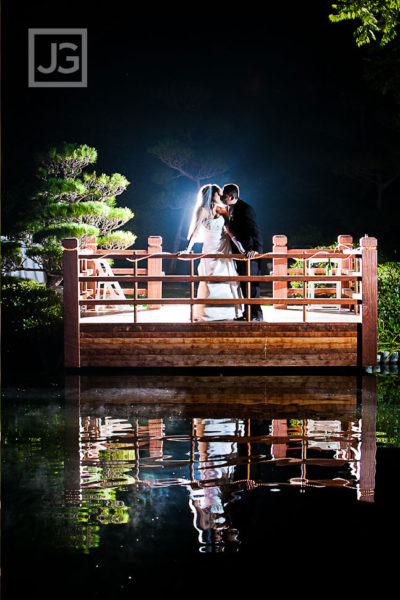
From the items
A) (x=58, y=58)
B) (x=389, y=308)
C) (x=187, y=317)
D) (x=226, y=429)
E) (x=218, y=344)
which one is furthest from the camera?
(x=58, y=58)

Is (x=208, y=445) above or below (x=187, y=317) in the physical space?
below

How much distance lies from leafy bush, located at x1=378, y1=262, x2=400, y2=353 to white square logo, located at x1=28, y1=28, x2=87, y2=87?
15137mm

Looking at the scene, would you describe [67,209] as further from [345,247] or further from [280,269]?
[345,247]

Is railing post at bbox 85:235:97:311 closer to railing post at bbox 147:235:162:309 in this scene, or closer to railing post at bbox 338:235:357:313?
railing post at bbox 147:235:162:309

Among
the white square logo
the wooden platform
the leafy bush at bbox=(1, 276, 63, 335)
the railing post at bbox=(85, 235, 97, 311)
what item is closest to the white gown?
the wooden platform

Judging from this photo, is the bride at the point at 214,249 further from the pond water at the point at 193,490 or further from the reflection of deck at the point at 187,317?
the pond water at the point at 193,490

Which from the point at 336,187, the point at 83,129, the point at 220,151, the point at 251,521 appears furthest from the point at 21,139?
the point at 251,521

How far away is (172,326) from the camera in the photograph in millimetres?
9758

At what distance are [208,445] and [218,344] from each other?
3769 mm

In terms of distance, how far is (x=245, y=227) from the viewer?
1044 centimetres

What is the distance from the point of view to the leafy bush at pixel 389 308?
12.0 meters

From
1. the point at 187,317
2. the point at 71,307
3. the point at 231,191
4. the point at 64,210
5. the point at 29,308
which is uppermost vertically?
the point at 64,210

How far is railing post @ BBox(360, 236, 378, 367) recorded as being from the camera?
977 cm

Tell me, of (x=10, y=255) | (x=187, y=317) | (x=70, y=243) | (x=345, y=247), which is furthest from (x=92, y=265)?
(x=345, y=247)
